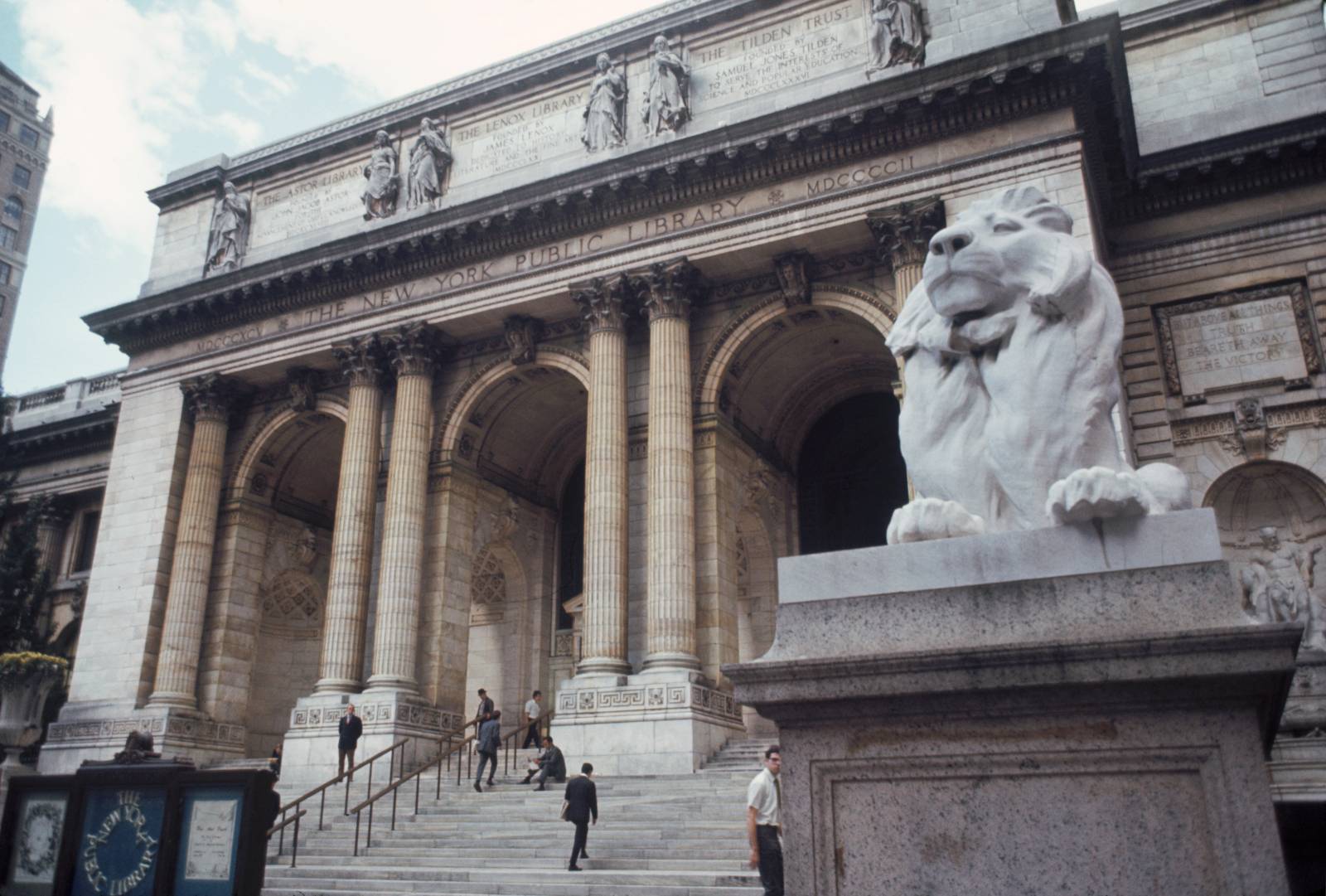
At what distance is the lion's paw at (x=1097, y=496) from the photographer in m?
4.41

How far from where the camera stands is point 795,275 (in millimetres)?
21594

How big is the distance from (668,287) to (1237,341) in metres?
10.8

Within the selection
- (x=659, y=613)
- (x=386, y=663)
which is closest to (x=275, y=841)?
(x=386, y=663)

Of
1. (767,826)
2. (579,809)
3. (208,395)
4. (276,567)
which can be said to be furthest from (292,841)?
(208,395)

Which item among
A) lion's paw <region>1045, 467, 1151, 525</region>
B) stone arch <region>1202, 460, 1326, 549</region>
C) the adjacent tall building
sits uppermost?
the adjacent tall building

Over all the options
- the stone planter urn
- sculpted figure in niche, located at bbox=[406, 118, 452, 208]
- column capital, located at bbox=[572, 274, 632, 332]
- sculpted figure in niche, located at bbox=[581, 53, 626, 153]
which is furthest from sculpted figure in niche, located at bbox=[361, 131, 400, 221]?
the stone planter urn

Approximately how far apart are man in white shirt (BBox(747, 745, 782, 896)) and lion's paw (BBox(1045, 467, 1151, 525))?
17.4 ft

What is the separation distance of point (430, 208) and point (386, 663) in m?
10.2

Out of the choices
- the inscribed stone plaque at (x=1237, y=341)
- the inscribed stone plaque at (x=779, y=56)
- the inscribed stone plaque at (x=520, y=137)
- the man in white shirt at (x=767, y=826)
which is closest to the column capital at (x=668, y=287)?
the inscribed stone plaque at (x=779, y=56)

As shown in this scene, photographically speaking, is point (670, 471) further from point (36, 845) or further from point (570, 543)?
point (36, 845)

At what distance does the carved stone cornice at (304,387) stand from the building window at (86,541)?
1386cm

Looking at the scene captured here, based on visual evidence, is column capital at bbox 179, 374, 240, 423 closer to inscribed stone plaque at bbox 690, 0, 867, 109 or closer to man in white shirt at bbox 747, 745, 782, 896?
inscribed stone plaque at bbox 690, 0, 867, 109

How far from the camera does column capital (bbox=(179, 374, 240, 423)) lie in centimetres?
2648

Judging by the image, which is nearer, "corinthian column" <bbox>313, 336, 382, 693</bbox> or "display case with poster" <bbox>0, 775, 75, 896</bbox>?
"display case with poster" <bbox>0, 775, 75, 896</bbox>
